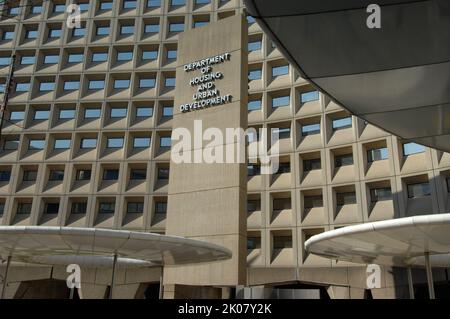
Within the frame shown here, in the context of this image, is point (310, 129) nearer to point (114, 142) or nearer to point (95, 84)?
point (114, 142)

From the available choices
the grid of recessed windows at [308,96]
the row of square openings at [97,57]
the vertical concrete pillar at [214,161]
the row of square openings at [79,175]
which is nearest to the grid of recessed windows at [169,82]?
the row of square openings at [97,57]

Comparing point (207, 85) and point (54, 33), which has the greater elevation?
point (54, 33)

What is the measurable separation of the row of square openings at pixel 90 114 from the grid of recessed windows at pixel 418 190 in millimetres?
20652

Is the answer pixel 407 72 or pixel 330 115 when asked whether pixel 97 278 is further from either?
pixel 407 72

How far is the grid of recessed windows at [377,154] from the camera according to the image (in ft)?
108

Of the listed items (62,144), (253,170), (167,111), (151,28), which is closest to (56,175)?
(62,144)

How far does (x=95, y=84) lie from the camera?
44281 mm

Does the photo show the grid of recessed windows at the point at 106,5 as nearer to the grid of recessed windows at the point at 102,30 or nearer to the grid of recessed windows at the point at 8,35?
the grid of recessed windows at the point at 102,30

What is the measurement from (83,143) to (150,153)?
22.4 feet

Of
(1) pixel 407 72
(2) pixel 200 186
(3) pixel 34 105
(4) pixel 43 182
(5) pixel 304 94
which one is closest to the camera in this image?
(1) pixel 407 72

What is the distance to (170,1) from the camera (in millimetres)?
45656

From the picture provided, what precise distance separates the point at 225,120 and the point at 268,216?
36.3 feet
